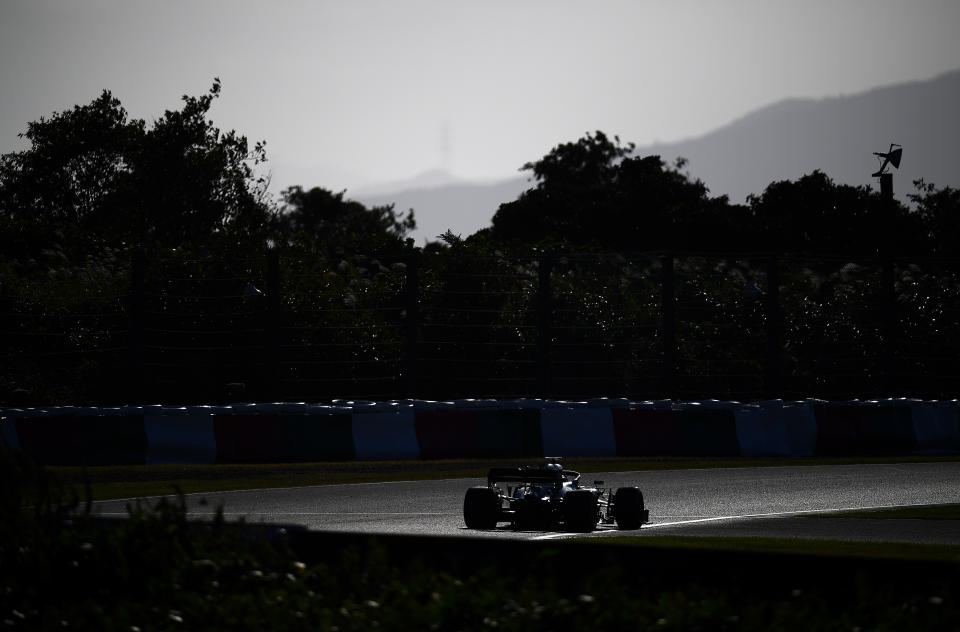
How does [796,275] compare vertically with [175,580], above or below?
above

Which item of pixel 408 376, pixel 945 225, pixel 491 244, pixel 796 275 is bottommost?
pixel 408 376

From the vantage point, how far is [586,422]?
19016 millimetres

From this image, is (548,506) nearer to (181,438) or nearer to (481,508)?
(481,508)

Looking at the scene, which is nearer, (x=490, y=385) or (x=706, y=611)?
(x=706, y=611)

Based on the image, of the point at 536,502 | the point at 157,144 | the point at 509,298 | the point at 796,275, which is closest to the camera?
the point at 536,502

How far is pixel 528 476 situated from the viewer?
12.1 meters

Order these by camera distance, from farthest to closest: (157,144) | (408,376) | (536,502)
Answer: (157,144) → (408,376) → (536,502)

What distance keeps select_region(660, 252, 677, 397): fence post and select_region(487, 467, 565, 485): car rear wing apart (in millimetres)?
9212

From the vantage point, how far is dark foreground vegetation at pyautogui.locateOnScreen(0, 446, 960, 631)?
19.3 ft

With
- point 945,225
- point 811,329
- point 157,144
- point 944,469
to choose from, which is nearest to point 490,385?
point 811,329

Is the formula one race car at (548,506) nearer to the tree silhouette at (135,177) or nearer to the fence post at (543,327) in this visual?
the fence post at (543,327)

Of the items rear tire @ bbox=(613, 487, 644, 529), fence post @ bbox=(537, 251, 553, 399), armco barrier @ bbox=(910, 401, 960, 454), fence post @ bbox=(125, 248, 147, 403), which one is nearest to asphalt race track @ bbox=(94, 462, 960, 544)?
rear tire @ bbox=(613, 487, 644, 529)

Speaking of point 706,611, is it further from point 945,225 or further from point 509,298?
point 945,225

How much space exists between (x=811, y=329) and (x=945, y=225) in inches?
1868
